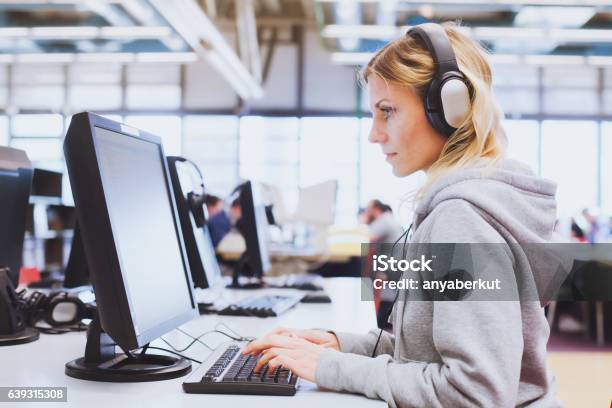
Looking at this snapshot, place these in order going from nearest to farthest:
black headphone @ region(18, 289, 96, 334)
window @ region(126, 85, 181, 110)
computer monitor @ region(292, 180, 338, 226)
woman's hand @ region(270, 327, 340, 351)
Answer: woman's hand @ region(270, 327, 340, 351), black headphone @ region(18, 289, 96, 334), computer monitor @ region(292, 180, 338, 226), window @ region(126, 85, 181, 110)

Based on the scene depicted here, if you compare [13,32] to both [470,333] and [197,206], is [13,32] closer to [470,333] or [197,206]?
[197,206]

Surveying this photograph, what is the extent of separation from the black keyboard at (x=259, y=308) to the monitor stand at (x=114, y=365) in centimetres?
71

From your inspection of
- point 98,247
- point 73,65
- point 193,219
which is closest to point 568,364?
point 193,219

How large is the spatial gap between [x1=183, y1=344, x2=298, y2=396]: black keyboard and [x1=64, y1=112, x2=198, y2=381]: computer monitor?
71 mm

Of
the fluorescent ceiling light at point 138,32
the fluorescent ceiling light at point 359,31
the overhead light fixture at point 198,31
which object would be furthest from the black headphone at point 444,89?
the fluorescent ceiling light at point 359,31

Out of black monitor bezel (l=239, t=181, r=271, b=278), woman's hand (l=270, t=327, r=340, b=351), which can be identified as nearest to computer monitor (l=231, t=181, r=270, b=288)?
black monitor bezel (l=239, t=181, r=271, b=278)

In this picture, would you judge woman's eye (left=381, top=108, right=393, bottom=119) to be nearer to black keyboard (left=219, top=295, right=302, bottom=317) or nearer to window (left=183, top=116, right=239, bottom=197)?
black keyboard (left=219, top=295, right=302, bottom=317)

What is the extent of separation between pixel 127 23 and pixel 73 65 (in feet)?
7.38

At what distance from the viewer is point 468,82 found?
3.66 feet

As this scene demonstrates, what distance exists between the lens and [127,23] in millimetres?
7879

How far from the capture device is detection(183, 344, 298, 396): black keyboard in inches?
38.4

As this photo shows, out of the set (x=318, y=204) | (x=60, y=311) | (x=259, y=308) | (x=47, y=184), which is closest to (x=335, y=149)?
(x=318, y=204)

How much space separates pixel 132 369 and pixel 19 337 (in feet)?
1.52

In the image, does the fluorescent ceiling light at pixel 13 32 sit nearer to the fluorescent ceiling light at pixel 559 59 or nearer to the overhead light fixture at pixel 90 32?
the overhead light fixture at pixel 90 32
